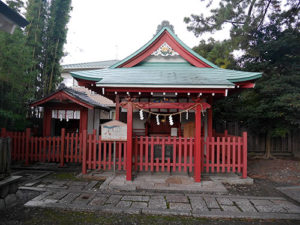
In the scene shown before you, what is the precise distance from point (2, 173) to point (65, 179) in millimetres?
2257

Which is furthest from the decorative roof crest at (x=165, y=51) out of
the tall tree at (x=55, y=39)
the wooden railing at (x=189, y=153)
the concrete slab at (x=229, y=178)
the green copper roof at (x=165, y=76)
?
the tall tree at (x=55, y=39)

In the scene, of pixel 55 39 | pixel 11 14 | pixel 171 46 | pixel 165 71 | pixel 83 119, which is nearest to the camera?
pixel 11 14

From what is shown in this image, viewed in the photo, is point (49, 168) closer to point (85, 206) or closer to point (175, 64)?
point (85, 206)

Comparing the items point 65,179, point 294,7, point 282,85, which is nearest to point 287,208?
point 282,85

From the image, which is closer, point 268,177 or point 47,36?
point 268,177

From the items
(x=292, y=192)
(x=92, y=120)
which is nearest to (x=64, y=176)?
(x=92, y=120)

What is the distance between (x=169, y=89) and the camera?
19.0 feet

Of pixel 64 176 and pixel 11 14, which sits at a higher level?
pixel 11 14

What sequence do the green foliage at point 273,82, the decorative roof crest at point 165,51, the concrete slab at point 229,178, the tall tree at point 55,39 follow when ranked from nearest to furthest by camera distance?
the concrete slab at point 229,178 < the decorative roof crest at point 165,51 < the green foliage at point 273,82 < the tall tree at point 55,39

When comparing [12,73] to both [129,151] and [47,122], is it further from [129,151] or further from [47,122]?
[129,151]

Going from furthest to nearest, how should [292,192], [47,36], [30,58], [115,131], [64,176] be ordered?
1. [47,36]
2. [30,58]
3. [64,176]
4. [115,131]
5. [292,192]

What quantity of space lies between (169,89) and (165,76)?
81 cm

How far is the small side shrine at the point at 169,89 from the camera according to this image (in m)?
5.77

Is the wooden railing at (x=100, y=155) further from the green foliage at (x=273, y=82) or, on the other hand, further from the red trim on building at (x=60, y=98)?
the green foliage at (x=273, y=82)
